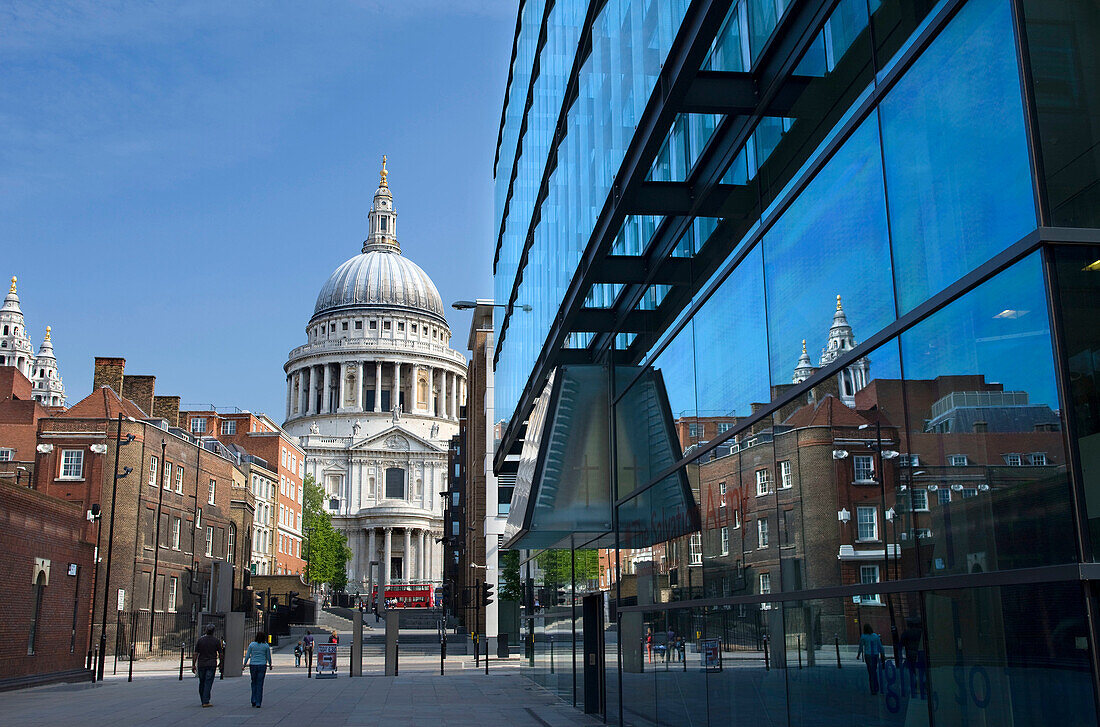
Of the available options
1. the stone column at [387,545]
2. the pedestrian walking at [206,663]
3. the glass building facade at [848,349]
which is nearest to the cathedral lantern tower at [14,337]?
the stone column at [387,545]

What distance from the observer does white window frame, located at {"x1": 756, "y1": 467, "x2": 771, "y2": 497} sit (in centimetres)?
1062

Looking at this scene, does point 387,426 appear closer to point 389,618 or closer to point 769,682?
point 389,618

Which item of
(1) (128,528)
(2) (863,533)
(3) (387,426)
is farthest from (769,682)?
(3) (387,426)

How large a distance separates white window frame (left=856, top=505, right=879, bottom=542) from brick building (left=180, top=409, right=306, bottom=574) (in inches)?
3112

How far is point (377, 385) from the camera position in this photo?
16738 cm

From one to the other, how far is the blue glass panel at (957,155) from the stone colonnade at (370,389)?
160196mm

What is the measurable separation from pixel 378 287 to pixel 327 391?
21.8 metres

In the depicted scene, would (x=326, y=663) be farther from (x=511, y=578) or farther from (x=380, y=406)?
(x=380, y=406)

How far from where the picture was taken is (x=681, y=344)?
14102 millimetres

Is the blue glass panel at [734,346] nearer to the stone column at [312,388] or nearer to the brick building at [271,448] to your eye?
the brick building at [271,448]

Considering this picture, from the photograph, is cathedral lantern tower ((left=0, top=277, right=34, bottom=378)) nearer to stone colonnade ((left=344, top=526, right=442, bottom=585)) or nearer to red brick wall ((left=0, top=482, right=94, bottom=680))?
stone colonnade ((left=344, top=526, right=442, bottom=585))

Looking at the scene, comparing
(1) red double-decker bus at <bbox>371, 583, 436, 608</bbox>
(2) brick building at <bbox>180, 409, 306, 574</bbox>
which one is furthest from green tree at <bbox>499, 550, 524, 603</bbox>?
(1) red double-decker bus at <bbox>371, 583, 436, 608</bbox>

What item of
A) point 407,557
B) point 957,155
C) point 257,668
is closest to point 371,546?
point 407,557

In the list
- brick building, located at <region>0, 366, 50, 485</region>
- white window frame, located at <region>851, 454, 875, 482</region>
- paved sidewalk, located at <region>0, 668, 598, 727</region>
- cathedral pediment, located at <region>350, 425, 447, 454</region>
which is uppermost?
cathedral pediment, located at <region>350, 425, 447, 454</region>
